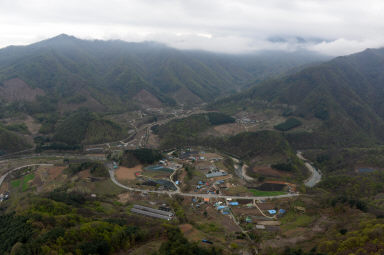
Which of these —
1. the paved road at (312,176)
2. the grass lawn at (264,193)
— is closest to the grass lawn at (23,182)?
the grass lawn at (264,193)

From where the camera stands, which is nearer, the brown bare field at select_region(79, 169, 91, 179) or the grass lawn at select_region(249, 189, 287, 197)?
the grass lawn at select_region(249, 189, 287, 197)

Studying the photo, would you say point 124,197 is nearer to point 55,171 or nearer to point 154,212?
point 154,212

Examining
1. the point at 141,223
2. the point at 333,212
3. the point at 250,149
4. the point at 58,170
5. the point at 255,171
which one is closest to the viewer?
the point at 141,223

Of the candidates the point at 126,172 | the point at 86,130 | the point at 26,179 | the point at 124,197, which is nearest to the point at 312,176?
the point at 124,197

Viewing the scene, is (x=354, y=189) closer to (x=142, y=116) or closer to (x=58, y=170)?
(x=58, y=170)

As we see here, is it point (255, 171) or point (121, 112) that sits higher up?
point (121, 112)

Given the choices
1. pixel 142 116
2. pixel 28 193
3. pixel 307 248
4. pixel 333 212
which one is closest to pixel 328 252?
pixel 307 248

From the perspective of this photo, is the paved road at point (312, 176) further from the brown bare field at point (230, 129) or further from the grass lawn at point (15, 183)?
the grass lawn at point (15, 183)

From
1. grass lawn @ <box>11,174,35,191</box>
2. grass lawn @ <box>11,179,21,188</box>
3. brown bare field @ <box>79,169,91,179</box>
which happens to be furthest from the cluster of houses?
grass lawn @ <box>11,179,21,188</box>

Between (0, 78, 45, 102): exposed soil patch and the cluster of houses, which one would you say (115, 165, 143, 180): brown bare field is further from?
(0, 78, 45, 102): exposed soil patch
